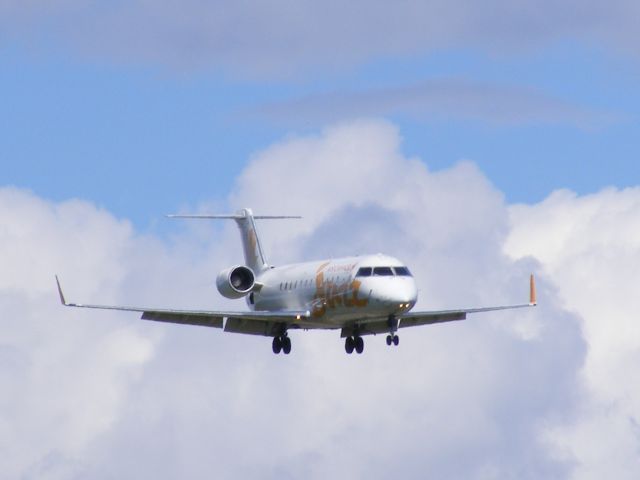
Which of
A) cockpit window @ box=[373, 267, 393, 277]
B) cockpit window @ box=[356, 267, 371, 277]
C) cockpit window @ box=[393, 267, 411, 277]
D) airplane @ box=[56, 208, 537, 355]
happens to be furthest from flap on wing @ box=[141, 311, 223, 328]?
cockpit window @ box=[393, 267, 411, 277]

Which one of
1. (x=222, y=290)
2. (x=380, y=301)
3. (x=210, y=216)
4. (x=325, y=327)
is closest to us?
(x=380, y=301)

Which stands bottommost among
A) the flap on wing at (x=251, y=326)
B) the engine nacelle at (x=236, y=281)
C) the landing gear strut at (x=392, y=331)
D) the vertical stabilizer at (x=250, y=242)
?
the landing gear strut at (x=392, y=331)

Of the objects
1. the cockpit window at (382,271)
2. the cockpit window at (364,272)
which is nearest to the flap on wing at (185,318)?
the cockpit window at (364,272)

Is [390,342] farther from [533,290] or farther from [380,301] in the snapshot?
[533,290]

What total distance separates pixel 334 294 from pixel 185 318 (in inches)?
281

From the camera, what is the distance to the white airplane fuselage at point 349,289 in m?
73.9

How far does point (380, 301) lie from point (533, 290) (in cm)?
671

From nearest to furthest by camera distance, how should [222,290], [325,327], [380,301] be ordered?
[380,301], [325,327], [222,290]

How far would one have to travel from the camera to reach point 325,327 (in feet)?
259

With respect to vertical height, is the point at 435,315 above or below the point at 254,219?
below

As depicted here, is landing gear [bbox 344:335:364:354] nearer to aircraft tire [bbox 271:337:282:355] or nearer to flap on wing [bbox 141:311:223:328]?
aircraft tire [bbox 271:337:282:355]

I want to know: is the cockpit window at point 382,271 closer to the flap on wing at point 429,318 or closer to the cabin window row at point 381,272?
the cabin window row at point 381,272

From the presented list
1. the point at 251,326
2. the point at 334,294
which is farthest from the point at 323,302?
the point at 251,326

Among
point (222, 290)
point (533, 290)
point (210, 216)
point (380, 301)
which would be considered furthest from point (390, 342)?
point (210, 216)
